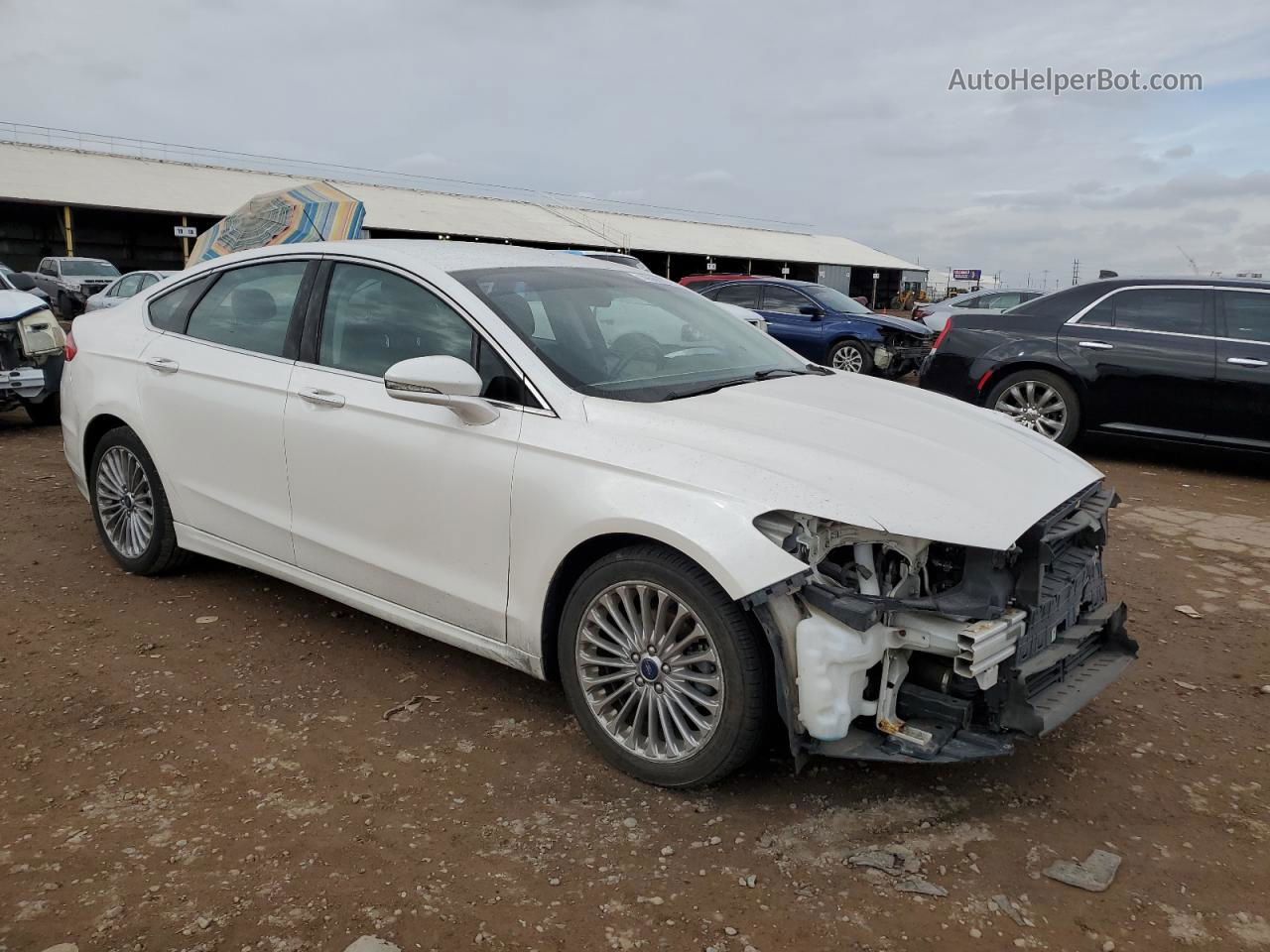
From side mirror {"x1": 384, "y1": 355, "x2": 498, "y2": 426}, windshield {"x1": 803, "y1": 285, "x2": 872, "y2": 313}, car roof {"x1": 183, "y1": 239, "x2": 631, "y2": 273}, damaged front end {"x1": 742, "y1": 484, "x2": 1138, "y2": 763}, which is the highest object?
windshield {"x1": 803, "y1": 285, "x2": 872, "y2": 313}

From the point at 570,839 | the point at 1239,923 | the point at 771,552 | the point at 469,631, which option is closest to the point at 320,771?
the point at 469,631

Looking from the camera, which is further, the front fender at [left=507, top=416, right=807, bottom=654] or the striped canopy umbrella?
the striped canopy umbrella

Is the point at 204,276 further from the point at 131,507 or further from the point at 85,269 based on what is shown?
the point at 85,269

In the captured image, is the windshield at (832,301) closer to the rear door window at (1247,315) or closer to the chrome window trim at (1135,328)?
the chrome window trim at (1135,328)

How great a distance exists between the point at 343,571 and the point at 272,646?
2.16ft

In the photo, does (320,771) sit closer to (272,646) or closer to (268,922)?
(268,922)

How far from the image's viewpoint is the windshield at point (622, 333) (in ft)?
10.7

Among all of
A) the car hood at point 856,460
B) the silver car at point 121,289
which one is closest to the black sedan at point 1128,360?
the car hood at point 856,460

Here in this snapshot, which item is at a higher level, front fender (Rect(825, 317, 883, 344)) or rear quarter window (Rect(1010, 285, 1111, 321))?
rear quarter window (Rect(1010, 285, 1111, 321))

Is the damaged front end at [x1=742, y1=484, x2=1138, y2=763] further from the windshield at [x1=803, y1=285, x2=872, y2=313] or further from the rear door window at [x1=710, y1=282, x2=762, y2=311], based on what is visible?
the rear door window at [x1=710, y1=282, x2=762, y2=311]

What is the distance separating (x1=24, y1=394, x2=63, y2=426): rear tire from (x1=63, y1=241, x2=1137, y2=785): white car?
5.27 meters

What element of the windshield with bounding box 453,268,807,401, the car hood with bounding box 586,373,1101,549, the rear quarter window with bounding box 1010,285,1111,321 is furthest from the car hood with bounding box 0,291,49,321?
the rear quarter window with bounding box 1010,285,1111,321

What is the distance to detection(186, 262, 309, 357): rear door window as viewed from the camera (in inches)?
156

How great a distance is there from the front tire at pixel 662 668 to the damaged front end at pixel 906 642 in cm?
11
